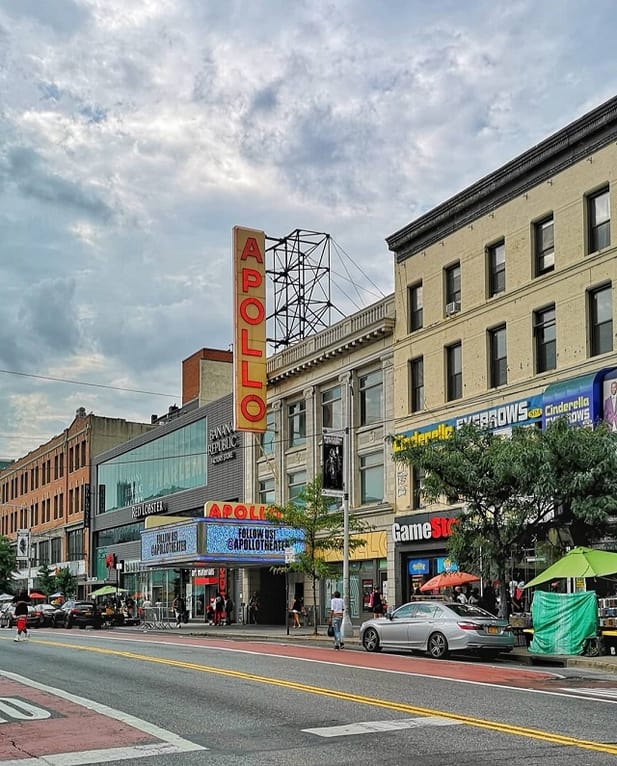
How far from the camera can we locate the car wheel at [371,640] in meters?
27.1

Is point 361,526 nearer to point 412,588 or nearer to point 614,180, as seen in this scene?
point 412,588

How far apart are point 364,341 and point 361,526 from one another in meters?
8.17

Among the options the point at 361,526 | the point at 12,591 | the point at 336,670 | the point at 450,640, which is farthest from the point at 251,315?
the point at 12,591

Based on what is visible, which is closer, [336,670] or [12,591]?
[336,670]

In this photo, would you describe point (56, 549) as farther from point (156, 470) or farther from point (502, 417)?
point (502, 417)

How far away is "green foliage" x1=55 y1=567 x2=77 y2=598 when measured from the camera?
78562 millimetres

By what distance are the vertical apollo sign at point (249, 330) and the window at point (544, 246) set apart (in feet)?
52.1

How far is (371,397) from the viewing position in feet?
143

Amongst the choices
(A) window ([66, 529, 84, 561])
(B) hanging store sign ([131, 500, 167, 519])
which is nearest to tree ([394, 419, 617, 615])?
(B) hanging store sign ([131, 500, 167, 519])

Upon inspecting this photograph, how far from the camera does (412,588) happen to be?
4006 centimetres

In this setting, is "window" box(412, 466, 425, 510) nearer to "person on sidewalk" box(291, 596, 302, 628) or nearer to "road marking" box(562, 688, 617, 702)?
"person on sidewalk" box(291, 596, 302, 628)

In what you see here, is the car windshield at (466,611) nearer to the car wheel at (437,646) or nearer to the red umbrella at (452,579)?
the car wheel at (437,646)

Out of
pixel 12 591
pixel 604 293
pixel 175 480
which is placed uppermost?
pixel 604 293

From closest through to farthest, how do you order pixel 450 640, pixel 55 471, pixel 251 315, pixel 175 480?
pixel 450 640
pixel 251 315
pixel 175 480
pixel 55 471
